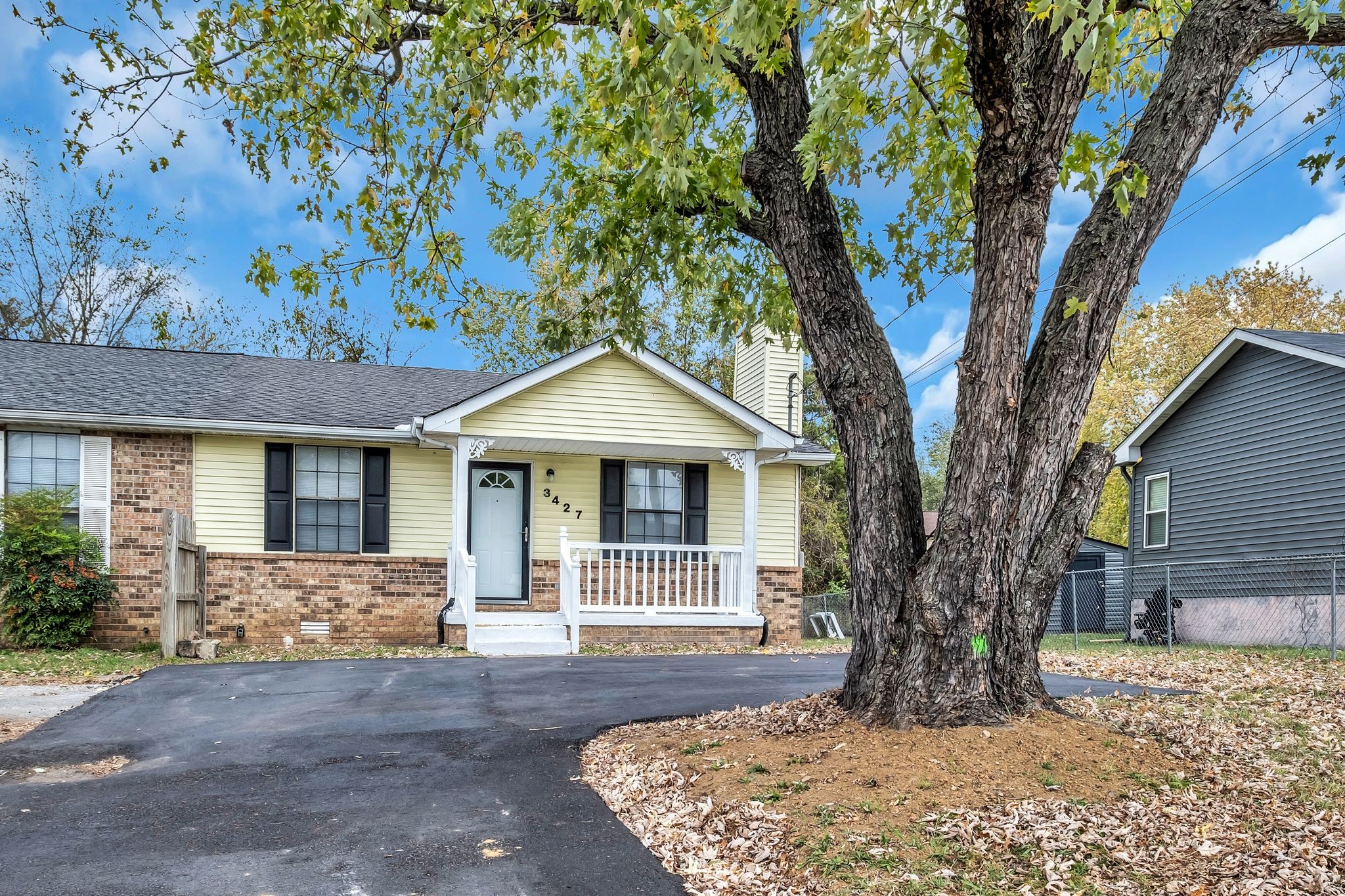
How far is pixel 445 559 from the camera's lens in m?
14.1

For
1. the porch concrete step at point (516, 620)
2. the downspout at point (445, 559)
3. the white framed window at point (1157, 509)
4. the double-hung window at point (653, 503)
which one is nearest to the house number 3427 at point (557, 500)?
the double-hung window at point (653, 503)

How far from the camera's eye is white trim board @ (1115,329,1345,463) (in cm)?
1398

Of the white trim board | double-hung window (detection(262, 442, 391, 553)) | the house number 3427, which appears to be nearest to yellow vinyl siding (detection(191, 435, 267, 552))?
double-hung window (detection(262, 442, 391, 553))

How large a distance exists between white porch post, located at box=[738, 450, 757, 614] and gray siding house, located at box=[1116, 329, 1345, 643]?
5.85m

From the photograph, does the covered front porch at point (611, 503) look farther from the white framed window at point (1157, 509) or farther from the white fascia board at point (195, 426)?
the white framed window at point (1157, 509)

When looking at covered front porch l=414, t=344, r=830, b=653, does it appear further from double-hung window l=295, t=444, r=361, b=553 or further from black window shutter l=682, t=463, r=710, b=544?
double-hung window l=295, t=444, r=361, b=553

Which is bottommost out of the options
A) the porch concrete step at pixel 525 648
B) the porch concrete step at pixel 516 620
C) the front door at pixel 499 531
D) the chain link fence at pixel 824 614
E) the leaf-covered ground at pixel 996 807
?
the chain link fence at pixel 824 614

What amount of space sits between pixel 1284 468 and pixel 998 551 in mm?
12381

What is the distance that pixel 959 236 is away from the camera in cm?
779

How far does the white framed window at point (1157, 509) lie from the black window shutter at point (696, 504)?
889cm

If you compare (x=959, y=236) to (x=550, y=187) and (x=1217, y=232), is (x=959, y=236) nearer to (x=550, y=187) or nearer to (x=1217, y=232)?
(x=550, y=187)

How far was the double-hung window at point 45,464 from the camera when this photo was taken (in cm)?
1252

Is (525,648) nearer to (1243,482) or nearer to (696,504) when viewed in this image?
(696,504)

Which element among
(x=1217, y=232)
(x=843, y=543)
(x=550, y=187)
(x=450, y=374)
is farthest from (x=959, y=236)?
(x=1217, y=232)
